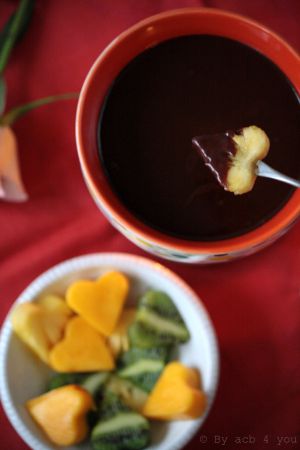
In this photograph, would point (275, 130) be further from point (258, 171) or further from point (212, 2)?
point (212, 2)

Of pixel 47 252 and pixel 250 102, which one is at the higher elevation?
pixel 250 102

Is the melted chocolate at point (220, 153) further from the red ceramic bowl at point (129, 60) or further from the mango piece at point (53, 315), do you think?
the mango piece at point (53, 315)

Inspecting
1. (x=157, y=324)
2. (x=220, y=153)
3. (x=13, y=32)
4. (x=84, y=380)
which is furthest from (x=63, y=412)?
(x=13, y=32)

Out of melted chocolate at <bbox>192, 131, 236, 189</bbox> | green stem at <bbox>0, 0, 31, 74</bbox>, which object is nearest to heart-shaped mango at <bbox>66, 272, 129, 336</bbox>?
melted chocolate at <bbox>192, 131, 236, 189</bbox>

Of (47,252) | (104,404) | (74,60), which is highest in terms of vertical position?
(74,60)

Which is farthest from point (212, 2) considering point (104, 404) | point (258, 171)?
point (104, 404)

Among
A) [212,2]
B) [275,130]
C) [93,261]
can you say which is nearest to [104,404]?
[93,261]

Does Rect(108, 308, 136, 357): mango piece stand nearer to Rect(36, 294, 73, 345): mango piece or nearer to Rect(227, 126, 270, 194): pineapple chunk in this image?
Rect(36, 294, 73, 345): mango piece

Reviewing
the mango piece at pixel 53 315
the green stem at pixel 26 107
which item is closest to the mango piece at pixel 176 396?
the mango piece at pixel 53 315

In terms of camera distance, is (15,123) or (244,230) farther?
(15,123)
